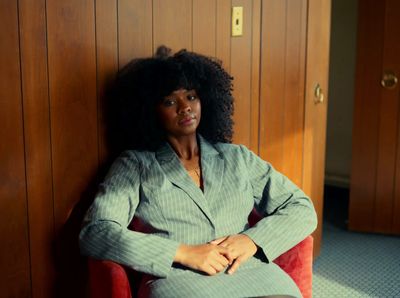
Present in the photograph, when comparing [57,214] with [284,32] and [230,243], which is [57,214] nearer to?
[230,243]

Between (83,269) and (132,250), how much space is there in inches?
13.7

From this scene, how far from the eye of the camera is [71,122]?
164 cm

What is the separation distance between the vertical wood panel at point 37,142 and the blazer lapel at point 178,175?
0.34 m

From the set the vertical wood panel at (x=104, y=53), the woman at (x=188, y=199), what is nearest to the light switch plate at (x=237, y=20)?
the woman at (x=188, y=199)

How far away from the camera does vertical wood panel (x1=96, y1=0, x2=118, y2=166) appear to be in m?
1.68

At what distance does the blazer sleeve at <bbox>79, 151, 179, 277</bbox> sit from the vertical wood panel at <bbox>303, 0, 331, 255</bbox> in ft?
4.22

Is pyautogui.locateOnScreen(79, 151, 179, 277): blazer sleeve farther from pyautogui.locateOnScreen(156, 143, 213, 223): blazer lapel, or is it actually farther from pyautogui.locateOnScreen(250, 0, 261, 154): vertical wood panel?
pyautogui.locateOnScreen(250, 0, 261, 154): vertical wood panel

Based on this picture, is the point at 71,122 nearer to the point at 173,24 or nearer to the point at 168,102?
the point at 168,102

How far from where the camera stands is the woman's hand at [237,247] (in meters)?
1.61

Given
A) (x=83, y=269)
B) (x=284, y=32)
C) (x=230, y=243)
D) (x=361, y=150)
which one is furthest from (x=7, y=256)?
(x=361, y=150)

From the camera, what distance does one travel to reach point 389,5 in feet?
9.89

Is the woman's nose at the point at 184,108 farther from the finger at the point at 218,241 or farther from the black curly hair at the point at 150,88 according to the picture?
the finger at the point at 218,241

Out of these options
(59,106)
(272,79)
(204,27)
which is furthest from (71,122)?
(272,79)

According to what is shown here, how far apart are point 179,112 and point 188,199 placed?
0.88 ft
